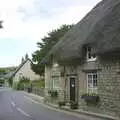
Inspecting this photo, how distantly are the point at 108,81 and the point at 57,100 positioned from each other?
437 inches

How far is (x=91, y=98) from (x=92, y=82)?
1555 millimetres

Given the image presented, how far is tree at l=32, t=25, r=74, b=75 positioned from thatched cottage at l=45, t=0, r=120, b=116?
32.6 meters

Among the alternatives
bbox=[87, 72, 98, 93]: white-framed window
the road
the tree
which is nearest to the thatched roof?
bbox=[87, 72, 98, 93]: white-framed window

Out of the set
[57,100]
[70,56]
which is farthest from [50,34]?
[70,56]

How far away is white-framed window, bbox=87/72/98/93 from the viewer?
28.4 metres

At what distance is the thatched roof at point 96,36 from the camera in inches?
985

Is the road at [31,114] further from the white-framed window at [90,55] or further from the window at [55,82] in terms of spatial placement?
the white-framed window at [90,55]

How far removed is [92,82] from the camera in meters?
28.8

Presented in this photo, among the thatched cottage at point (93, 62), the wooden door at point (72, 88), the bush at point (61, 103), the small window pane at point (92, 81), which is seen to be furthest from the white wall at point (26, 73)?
the small window pane at point (92, 81)

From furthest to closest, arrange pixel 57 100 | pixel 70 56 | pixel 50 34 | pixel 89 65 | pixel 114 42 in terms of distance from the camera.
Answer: pixel 50 34, pixel 57 100, pixel 70 56, pixel 89 65, pixel 114 42

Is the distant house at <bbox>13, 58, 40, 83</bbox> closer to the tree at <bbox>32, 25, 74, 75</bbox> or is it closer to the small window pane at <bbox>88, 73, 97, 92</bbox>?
the tree at <bbox>32, 25, 74, 75</bbox>

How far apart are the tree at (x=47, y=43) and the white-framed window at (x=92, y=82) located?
1503 inches

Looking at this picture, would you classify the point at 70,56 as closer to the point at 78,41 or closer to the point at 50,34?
the point at 78,41

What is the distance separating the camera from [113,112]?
81.1 ft
